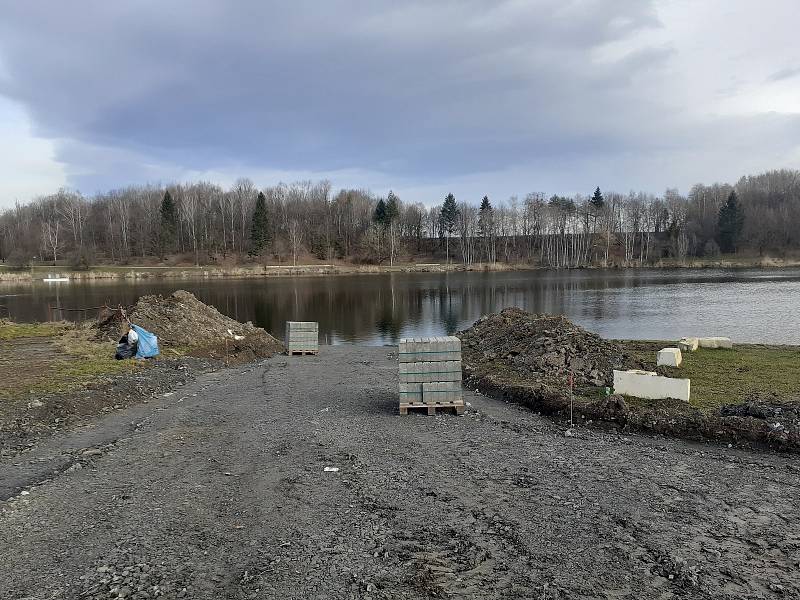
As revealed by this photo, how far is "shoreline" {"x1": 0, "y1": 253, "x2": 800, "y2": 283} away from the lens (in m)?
88.2

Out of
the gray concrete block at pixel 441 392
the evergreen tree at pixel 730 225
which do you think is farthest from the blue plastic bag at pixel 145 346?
the evergreen tree at pixel 730 225

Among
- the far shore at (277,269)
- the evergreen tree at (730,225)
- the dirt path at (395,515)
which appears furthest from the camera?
the evergreen tree at (730,225)

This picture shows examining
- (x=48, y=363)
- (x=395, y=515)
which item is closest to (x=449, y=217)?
(x=48, y=363)

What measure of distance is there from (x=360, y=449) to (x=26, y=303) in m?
54.3

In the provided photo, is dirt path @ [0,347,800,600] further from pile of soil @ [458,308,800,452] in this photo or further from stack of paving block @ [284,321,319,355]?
stack of paving block @ [284,321,319,355]

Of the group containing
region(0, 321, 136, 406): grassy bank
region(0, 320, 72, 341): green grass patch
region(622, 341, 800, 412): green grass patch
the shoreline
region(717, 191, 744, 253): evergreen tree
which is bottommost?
region(622, 341, 800, 412): green grass patch

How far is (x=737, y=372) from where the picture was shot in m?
16.5

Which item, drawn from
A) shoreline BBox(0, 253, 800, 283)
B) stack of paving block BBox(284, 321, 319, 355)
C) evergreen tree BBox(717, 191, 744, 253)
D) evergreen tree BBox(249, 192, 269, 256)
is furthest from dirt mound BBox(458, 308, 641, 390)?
evergreen tree BBox(717, 191, 744, 253)

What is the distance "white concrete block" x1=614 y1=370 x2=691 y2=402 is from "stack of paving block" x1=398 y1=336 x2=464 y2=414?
4304mm

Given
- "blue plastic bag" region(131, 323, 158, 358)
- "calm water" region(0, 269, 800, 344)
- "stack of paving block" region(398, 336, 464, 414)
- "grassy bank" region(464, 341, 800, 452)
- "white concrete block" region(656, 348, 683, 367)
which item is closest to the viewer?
"grassy bank" region(464, 341, 800, 452)

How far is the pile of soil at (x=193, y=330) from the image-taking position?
2478cm

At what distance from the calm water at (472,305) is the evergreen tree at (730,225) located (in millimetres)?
57514

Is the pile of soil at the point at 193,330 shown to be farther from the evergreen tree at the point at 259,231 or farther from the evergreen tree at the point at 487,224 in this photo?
the evergreen tree at the point at 487,224

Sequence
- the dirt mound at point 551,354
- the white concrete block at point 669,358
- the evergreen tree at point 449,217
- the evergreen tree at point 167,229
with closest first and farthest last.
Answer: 1. the dirt mound at point 551,354
2. the white concrete block at point 669,358
3. the evergreen tree at point 167,229
4. the evergreen tree at point 449,217
